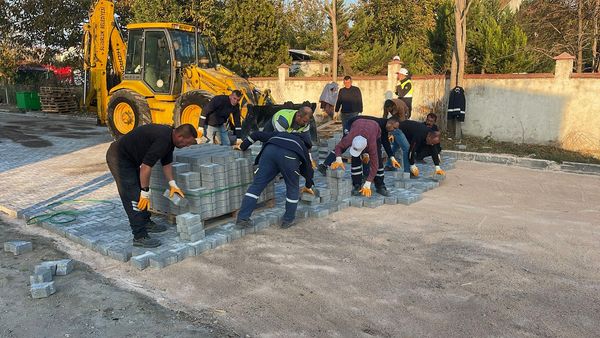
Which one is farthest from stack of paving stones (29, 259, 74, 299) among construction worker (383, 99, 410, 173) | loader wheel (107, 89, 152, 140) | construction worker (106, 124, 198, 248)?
loader wheel (107, 89, 152, 140)

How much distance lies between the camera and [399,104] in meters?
8.12

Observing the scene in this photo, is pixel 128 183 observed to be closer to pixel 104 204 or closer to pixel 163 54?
pixel 104 204

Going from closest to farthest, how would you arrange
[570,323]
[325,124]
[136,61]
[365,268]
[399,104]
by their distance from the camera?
[570,323]
[365,268]
[399,104]
[136,61]
[325,124]

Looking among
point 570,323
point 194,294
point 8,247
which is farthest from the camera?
point 8,247

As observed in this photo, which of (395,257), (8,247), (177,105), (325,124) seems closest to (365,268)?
(395,257)

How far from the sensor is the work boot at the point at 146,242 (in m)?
4.96

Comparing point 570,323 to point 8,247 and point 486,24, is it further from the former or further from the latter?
point 486,24

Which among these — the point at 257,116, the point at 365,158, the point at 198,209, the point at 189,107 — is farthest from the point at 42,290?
the point at 189,107

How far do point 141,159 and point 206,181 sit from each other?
2.72 ft

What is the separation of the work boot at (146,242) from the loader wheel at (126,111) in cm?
681

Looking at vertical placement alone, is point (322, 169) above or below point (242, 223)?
above

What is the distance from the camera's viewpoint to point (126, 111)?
1173 centimetres

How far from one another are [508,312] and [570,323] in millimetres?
446

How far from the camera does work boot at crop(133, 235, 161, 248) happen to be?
4.96 metres
